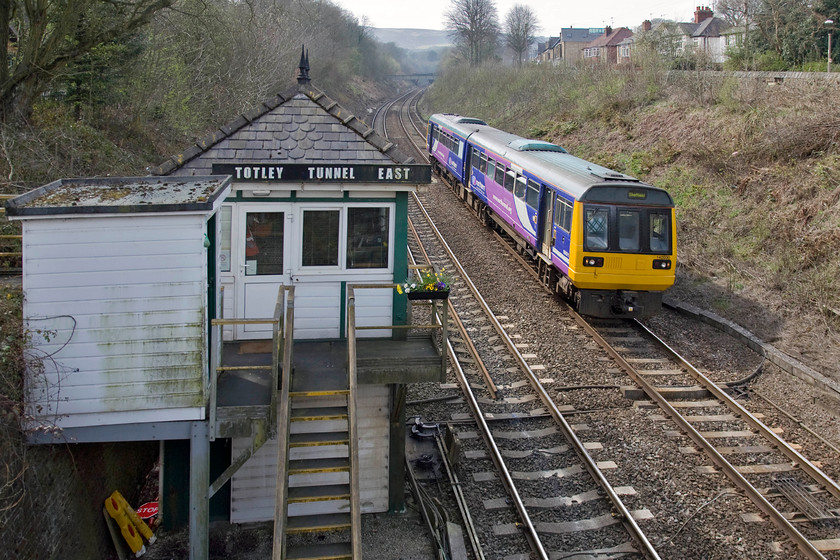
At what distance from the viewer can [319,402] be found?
7145 mm

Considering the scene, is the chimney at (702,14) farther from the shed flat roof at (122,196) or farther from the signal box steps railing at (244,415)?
the signal box steps railing at (244,415)

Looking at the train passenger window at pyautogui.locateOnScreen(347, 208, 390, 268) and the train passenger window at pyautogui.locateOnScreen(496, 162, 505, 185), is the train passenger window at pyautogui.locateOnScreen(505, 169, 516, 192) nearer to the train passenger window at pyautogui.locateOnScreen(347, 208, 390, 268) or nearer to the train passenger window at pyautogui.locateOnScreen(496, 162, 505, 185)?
the train passenger window at pyautogui.locateOnScreen(496, 162, 505, 185)

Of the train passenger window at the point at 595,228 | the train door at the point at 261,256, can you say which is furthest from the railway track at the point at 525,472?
the train door at the point at 261,256

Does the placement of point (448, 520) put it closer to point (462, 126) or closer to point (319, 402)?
point (319, 402)

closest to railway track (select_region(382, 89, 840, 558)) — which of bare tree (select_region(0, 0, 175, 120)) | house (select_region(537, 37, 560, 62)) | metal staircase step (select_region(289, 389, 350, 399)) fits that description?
metal staircase step (select_region(289, 389, 350, 399))

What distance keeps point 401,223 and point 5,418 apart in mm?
4369

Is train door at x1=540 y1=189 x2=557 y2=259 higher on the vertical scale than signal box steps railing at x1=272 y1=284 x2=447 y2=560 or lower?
Answer: higher

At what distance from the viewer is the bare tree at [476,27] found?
213ft

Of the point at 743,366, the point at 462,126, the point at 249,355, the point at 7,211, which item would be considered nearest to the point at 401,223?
the point at 249,355

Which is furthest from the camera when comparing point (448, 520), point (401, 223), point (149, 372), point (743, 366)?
point (743, 366)

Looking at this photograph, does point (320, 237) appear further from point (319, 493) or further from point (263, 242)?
point (319, 493)

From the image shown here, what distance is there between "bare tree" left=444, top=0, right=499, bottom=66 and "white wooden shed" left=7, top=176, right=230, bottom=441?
60.5 metres

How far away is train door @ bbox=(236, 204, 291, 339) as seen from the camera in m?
8.07

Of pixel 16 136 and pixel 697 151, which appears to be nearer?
pixel 16 136
